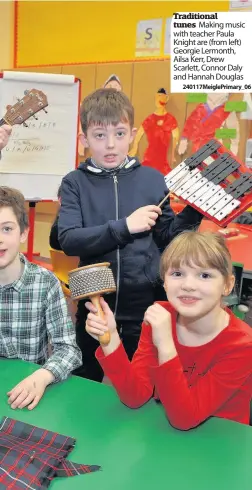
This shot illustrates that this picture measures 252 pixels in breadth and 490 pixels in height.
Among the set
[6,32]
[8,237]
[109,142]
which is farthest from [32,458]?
[6,32]

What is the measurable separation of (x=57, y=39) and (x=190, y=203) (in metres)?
5.01

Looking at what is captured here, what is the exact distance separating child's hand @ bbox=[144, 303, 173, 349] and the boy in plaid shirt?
0.38 m

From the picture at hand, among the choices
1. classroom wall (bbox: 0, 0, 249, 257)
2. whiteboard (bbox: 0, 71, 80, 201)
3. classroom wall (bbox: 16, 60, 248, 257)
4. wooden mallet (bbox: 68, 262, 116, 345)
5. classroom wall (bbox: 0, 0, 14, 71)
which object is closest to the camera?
wooden mallet (bbox: 68, 262, 116, 345)

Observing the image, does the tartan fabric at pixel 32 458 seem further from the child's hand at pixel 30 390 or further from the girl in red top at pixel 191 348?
the girl in red top at pixel 191 348

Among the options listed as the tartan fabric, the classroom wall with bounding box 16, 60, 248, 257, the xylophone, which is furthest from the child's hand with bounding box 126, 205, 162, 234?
the classroom wall with bounding box 16, 60, 248, 257

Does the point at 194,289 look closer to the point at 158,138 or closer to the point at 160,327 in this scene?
the point at 160,327

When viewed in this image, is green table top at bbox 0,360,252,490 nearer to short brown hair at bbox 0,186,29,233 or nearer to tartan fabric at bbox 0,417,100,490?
tartan fabric at bbox 0,417,100,490

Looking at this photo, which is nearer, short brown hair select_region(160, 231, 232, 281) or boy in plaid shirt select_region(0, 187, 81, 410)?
short brown hair select_region(160, 231, 232, 281)

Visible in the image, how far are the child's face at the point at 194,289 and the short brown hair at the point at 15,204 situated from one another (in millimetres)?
571

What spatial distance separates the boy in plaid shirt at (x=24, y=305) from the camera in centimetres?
140

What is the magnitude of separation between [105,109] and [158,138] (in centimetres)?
335

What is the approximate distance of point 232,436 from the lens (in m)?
0.99

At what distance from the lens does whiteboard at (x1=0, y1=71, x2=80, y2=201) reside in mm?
3562

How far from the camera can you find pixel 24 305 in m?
1.43
